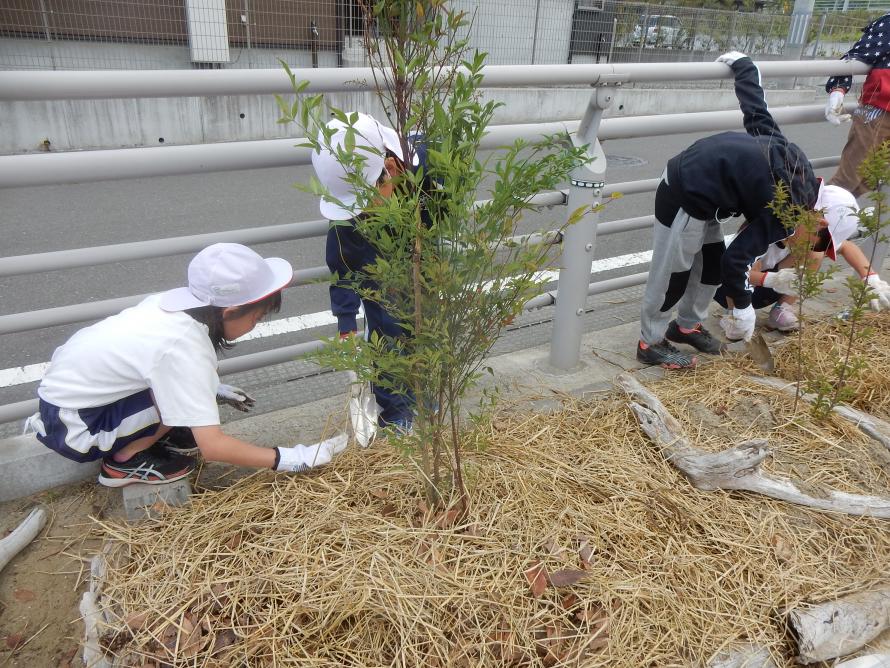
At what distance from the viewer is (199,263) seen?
204 centimetres

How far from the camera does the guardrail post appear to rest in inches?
105

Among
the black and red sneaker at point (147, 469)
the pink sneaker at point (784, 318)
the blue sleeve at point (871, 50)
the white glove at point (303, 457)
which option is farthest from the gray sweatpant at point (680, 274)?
the black and red sneaker at point (147, 469)

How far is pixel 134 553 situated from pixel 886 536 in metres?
2.35

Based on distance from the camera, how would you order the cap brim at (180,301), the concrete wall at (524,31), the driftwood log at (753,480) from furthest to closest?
the concrete wall at (524,31) → the driftwood log at (753,480) → the cap brim at (180,301)

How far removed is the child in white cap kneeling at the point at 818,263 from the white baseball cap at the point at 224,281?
2.05 m

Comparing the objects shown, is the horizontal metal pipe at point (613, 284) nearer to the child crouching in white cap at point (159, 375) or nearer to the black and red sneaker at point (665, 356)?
the black and red sneaker at point (665, 356)

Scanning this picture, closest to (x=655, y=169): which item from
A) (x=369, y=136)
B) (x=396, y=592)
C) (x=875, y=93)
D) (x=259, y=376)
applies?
(x=875, y=93)

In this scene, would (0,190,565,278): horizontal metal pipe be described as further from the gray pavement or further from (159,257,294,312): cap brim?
the gray pavement

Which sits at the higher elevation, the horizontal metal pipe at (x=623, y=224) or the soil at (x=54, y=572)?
the horizontal metal pipe at (x=623, y=224)

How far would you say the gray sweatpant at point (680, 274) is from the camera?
313cm

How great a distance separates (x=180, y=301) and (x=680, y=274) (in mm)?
2215

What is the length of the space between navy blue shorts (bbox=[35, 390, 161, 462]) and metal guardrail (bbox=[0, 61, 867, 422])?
0.35 m

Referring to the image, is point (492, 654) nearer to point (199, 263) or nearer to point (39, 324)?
point (199, 263)

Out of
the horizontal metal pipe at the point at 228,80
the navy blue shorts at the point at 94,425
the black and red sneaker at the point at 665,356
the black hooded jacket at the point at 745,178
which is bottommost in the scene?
the black and red sneaker at the point at 665,356
